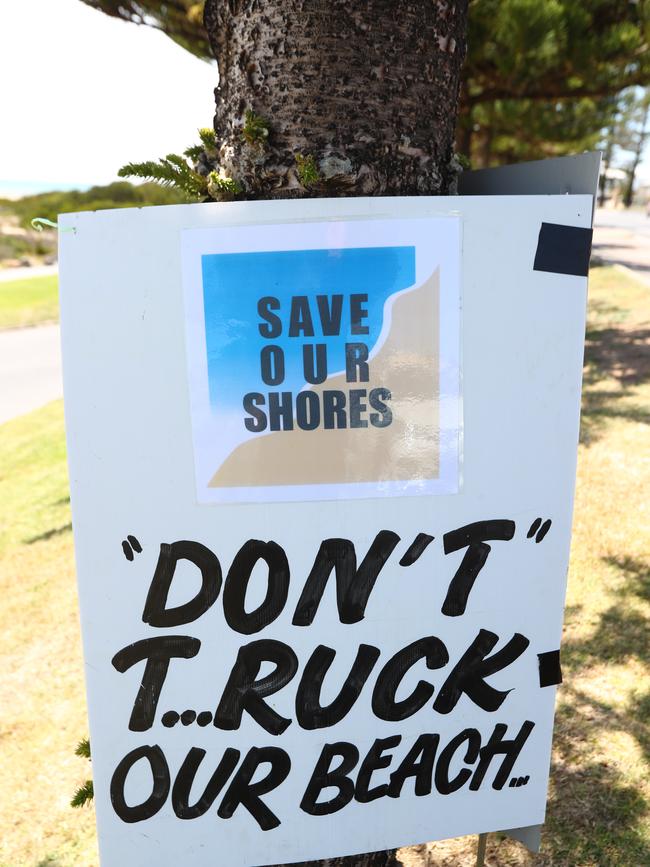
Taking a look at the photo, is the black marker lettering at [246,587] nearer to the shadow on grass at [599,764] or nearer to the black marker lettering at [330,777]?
the black marker lettering at [330,777]

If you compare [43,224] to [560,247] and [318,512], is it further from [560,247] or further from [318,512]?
[560,247]

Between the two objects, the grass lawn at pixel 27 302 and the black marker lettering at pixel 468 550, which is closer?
the black marker lettering at pixel 468 550

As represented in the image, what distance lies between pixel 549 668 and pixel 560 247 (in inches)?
33.6

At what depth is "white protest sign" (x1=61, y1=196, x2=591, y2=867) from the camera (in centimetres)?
133

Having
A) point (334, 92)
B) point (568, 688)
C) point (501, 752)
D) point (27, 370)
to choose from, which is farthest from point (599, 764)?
point (27, 370)

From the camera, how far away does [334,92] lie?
141 cm

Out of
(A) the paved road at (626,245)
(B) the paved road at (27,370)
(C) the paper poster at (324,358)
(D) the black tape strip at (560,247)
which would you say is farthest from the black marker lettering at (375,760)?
(A) the paved road at (626,245)

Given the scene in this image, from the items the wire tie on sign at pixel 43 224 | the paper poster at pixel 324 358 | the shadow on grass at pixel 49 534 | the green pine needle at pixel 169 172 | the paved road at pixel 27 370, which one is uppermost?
the green pine needle at pixel 169 172

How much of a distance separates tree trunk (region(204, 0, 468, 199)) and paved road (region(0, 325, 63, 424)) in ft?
30.0

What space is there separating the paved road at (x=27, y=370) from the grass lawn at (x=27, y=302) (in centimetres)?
118

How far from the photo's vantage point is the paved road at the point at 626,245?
1753 centimetres

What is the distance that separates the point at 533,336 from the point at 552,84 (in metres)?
6.72

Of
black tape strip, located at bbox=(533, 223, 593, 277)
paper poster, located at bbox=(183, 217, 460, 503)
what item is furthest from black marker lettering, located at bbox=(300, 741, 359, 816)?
black tape strip, located at bbox=(533, 223, 593, 277)

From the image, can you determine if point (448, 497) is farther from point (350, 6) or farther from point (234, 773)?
point (350, 6)
